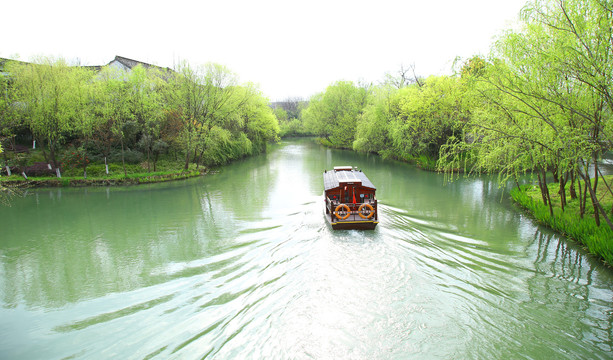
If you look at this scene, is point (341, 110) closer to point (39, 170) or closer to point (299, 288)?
point (39, 170)

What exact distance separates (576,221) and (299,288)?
872 centimetres

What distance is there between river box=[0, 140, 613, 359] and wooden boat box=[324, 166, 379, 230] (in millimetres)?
402

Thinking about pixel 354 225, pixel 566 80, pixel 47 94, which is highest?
pixel 47 94

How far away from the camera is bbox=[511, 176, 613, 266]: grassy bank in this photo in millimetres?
8133

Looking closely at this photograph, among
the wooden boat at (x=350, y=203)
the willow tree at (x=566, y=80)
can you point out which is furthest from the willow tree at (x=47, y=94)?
the willow tree at (x=566, y=80)

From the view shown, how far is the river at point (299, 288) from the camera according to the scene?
5.33m

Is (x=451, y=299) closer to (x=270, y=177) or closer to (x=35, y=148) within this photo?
(x=270, y=177)

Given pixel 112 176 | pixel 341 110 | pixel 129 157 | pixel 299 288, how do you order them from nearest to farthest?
pixel 299 288 < pixel 112 176 < pixel 129 157 < pixel 341 110

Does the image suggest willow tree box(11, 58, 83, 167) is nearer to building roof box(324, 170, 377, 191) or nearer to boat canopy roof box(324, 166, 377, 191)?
boat canopy roof box(324, 166, 377, 191)

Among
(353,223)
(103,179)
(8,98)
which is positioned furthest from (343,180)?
(8,98)

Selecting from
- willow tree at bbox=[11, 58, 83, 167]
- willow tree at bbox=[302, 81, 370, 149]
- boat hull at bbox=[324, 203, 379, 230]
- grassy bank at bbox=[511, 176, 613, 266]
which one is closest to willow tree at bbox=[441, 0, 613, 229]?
grassy bank at bbox=[511, 176, 613, 266]

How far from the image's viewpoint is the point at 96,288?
7.31 metres

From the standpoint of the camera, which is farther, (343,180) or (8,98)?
(8,98)

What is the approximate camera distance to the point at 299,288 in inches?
272
